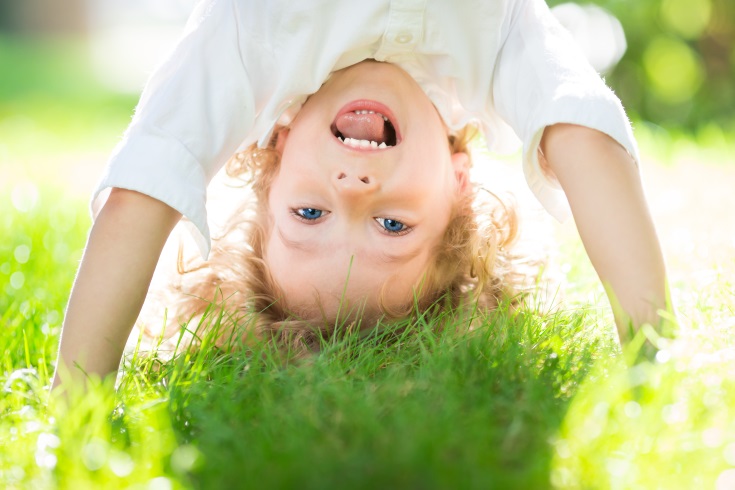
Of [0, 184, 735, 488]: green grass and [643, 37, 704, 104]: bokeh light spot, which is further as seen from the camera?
[643, 37, 704, 104]: bokeh light spot

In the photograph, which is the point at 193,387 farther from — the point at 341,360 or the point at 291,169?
the point at 291,169

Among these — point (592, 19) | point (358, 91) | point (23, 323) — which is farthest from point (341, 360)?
point (592, 19)

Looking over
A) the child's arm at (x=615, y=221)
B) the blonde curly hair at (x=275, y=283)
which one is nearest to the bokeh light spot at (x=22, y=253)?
the blonde curly hair at (x=275, y=283)

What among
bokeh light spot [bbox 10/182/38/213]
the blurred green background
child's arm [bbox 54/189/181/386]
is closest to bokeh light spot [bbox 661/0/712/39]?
the blurred green background

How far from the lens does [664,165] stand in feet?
14.7

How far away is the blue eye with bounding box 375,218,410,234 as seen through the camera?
2.17 m

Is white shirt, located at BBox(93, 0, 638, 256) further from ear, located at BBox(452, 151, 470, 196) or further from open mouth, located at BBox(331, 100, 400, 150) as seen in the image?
ear, located at BBox(452, 151, 470, 196)

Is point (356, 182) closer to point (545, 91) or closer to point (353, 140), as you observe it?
point (353, 140)

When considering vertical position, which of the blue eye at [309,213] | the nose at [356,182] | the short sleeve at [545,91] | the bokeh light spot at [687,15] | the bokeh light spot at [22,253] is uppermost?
the short sleeve at [545,91]

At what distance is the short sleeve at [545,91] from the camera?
186 cm

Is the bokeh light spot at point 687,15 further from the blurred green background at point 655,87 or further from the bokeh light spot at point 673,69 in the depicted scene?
the bokeh light spot at point 673,69

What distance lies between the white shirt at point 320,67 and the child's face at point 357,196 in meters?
0.08

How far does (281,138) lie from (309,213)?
0.95 ft

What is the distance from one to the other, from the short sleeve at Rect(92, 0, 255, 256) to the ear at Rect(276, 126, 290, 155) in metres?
0.25
